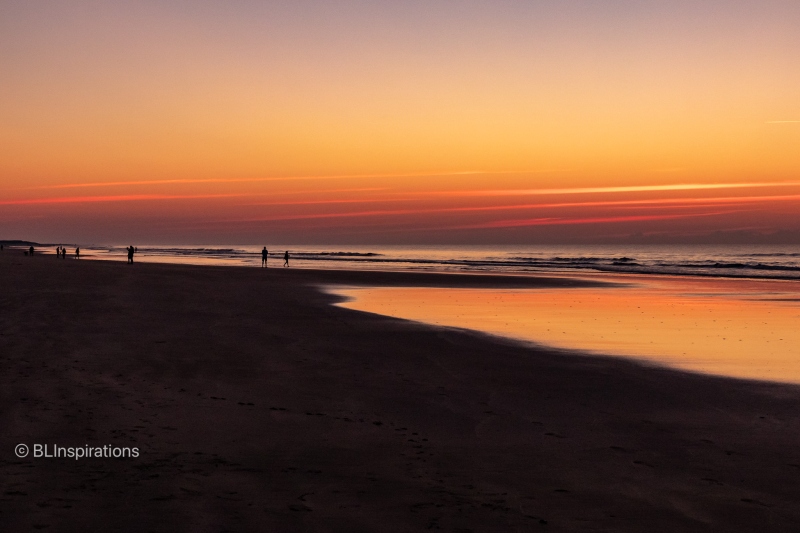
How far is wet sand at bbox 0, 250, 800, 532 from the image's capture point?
202 inches

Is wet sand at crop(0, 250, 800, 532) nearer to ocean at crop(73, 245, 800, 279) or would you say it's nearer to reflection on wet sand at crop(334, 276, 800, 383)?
reflection on wet sand at crop(334, 276, 800, 383)

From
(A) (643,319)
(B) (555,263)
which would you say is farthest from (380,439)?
(B) (555,263)

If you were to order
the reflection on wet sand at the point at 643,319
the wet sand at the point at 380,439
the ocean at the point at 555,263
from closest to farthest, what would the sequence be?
the wet sand at the point at 380,439
the reflection on wet sand at the point at 643,319
the ocean at the point at 555,263

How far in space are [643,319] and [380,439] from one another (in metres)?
14.8

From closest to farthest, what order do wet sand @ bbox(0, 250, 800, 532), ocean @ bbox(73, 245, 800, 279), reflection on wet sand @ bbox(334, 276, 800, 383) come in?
wet sand @ bbox(0, 250, 800, 532)
reflection on wet sand @ bbox(334, 276, 800, 383)
ocean @ bbox(73, 245, 800, 279)

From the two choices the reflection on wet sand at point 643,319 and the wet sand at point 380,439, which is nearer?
the wet sand at point 380,439

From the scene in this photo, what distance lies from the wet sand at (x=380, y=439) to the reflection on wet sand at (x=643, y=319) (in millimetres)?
1935

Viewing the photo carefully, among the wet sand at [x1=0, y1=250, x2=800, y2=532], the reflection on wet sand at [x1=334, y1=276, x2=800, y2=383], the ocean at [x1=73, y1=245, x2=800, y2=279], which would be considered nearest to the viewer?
the wet sand at [x1=0, y1=250, x2=800, y2=532]

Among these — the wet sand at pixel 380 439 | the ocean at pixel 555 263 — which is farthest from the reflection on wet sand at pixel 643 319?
the ocean at pixel 555 263

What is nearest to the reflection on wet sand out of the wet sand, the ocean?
the wet sand

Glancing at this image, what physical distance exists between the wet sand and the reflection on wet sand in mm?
1935

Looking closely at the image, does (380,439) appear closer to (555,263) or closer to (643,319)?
(643,319)

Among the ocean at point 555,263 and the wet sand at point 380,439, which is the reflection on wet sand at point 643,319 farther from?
the ocean at point 555,263

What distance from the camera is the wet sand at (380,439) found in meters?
5.12
